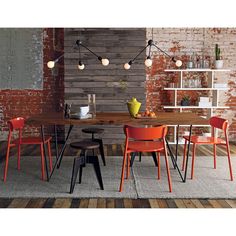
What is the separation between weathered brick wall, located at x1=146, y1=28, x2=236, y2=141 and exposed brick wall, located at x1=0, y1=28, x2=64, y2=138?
73.0 inches

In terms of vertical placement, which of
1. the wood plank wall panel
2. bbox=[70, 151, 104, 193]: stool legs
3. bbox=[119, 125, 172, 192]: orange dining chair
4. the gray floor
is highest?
the wood plank wall panel

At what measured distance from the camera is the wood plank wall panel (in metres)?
7.49

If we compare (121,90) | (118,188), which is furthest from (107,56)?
(118,188)

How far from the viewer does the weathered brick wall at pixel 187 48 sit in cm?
797

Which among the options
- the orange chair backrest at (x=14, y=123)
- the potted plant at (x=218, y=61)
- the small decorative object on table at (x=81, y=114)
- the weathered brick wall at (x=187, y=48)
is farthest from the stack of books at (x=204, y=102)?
the orange chair backrest at (x=14, y=123)

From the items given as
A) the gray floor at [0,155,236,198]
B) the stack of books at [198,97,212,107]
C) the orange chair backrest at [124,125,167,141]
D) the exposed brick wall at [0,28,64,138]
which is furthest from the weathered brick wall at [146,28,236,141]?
the orange chair backrest at [124,125,167,141]

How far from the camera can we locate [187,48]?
26.3 ft

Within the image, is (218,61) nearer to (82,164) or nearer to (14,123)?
(82,164)

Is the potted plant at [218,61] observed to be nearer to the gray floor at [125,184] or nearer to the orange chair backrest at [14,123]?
the gray floor at [125,184]

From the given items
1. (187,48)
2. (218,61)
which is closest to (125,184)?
(218,61)

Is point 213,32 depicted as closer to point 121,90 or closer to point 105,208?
point 121,90

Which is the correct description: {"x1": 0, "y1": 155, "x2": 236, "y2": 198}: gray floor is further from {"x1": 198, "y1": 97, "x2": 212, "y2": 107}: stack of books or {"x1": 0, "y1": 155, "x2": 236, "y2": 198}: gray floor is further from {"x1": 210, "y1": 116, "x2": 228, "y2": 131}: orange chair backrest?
{"x1": 198, "y1": 97, "x2": 212, "y2": 107}: stack of books
